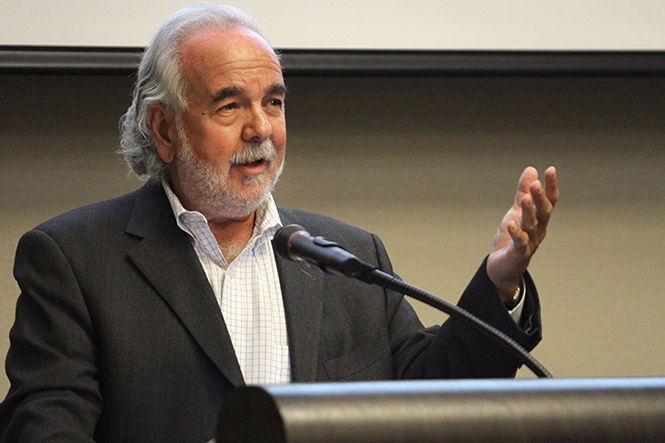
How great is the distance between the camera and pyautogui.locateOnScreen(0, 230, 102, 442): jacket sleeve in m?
1.52

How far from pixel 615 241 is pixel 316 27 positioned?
1.19 meters

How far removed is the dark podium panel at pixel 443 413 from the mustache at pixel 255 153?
1180 mm

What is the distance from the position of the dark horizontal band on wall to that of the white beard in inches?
22.8

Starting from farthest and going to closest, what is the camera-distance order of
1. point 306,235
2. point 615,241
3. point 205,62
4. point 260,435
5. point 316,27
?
point 615,241
point 316,27
point 205,62
point 306,235
point 260,435

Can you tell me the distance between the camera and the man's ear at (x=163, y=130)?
1.93 metres

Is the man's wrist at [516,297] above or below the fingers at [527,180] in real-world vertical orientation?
below

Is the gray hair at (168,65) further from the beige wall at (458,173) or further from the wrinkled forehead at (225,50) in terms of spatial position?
Result: the beige wall at (458,173)

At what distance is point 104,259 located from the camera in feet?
5.70

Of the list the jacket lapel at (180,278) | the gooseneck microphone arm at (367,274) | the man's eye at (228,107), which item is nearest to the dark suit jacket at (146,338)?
the jacket lapel at (180,278)

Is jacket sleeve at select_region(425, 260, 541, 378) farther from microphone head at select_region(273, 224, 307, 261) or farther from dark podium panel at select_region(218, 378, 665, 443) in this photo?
dark podium panel at select_region(218, 378, 665, 443)

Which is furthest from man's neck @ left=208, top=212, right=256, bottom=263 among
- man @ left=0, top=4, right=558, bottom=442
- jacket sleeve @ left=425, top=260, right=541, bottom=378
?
jacket sleeve @ left=425, top=260, right=541, bottom=378

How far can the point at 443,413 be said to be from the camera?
2.11ft

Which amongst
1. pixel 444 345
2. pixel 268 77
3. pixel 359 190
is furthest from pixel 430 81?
pixel 444 345

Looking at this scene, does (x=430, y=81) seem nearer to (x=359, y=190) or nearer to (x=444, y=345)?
(x=359, y=190)
